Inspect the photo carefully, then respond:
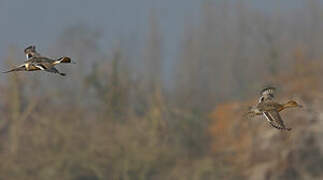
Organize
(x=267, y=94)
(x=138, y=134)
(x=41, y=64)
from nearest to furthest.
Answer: (x=41, y=64)
(x=267, y=94)
(x=138, y=134)

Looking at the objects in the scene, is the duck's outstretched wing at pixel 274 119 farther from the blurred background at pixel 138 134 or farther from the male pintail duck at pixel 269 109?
the blurred background at pixel 138 134

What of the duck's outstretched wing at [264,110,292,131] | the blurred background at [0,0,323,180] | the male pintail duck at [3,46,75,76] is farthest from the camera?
the blurred background at [0,0,323,180]

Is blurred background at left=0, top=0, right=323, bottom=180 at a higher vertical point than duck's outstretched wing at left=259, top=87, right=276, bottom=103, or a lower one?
higher

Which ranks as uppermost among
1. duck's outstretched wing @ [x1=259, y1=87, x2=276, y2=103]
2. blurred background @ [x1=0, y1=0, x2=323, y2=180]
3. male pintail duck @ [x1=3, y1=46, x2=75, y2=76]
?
blurred background @ [x1=0, y1=0, x2=323, y2=180]

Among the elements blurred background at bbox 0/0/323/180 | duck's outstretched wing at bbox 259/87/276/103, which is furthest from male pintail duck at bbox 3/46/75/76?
blurred background at bbox 0/0/323/180

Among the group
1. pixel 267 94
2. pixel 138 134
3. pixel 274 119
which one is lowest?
pixel 274 119

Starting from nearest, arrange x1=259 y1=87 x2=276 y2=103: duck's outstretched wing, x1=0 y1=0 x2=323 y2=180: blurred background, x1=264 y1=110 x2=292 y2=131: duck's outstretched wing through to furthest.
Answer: x1=264 y1=110 x2=292 y2=131: duck's outstretched wing < x1=259 y1=87 x2=276 y2=103: duck's outstretched wing < x1=0 y1=0 x2=323 y2=180: blurred background

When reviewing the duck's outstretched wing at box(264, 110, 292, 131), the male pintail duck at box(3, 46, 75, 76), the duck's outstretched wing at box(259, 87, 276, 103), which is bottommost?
the male pintail duck at box(3, 46, 75, 76)

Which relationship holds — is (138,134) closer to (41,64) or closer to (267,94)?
(267,94)

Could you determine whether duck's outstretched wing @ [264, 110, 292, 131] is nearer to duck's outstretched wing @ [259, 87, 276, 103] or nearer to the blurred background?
duck's outstretched wing @ [259, 87, 276, 103]

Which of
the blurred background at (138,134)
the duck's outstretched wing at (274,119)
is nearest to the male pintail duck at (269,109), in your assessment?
the duck's outstretched wing at (274,119)

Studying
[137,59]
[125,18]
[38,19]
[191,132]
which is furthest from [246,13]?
[125,18]

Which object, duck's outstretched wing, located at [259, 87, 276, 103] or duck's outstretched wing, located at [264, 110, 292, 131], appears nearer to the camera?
duck's outstretched wing, located at [264, 110, 292, 131]

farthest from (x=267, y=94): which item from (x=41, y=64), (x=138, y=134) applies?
(x=138, y=134)
